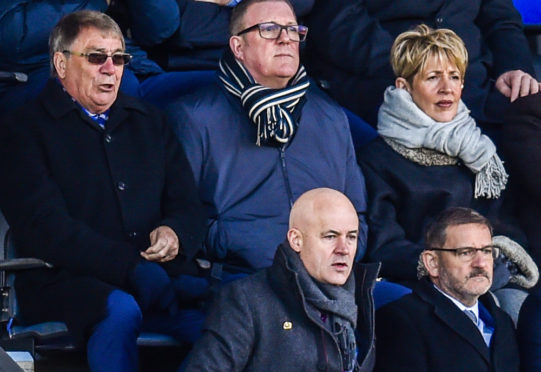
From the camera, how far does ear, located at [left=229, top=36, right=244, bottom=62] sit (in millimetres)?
6305

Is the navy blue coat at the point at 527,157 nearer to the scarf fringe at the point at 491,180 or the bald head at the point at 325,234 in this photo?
the scarf fringe at the point at 491,180

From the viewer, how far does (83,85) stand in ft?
19.1

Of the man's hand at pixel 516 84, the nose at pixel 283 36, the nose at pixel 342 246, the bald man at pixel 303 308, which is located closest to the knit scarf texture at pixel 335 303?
the bald man at pixel 303 308

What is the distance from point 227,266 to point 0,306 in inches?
35.0

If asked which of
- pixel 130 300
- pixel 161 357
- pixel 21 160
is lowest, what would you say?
pixel 161 357

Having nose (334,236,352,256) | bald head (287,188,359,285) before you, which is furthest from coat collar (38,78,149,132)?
nose (334,236,352,256)

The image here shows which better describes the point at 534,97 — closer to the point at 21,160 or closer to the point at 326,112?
the point at 326,112

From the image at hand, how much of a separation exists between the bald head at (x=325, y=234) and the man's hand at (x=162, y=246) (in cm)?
50

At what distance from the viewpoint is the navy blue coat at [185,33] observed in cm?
653

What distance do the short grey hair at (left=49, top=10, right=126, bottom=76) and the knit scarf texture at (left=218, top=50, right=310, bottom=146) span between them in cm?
59

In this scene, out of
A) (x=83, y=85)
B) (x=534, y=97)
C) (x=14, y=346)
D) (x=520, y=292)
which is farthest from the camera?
(x=534, y=97)

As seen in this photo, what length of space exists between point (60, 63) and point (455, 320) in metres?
1.67

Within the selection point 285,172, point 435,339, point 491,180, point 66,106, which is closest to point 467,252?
point 435,339

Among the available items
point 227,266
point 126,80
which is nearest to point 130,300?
point 227,266
